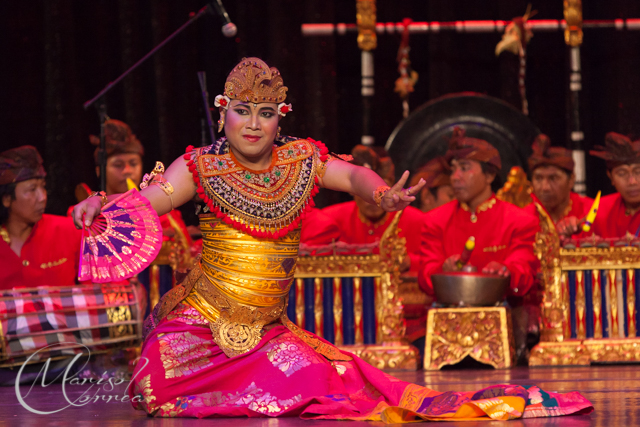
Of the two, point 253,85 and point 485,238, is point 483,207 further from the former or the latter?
point 253,85

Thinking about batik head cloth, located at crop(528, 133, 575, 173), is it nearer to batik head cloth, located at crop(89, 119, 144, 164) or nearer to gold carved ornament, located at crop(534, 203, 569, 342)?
gold carved ornament, located at crop(534, 203, 569, 342)

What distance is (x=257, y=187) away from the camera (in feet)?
9.61

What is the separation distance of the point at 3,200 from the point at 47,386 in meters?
1.06

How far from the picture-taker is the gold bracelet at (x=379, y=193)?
2.72m

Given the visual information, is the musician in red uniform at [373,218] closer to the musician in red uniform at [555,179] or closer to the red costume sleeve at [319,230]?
the red costume sleeve at [319,230]

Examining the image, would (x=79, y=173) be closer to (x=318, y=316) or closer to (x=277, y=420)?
(x=318, y=316)

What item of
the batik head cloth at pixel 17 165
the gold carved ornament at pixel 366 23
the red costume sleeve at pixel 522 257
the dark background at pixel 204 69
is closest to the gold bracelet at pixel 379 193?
the red costume sleeve at pixel 522 257

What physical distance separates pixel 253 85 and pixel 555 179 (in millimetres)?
3088

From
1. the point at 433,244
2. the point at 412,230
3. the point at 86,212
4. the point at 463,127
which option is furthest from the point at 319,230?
the point at 86,212

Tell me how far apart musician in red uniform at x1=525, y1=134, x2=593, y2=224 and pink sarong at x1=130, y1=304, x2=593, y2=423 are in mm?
2915

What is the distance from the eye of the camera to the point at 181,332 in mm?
2873

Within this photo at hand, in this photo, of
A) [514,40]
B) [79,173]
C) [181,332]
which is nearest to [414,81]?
[514,40]

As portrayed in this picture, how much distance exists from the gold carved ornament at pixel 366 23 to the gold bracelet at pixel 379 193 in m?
3.52

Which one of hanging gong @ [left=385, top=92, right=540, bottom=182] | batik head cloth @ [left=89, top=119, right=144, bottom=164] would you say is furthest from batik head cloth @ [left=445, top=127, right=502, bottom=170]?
batik head cloth @ [left=89, top=119, right=144, bottom=164]
